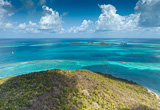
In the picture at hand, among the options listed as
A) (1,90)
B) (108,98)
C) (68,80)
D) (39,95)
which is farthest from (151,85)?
(1,90)

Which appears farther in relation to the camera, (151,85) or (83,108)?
(151,85)

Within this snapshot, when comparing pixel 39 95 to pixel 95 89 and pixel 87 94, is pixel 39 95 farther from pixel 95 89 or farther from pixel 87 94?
pixel 95 89

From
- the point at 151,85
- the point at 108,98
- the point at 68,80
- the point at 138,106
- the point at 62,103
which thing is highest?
the point at 68,80

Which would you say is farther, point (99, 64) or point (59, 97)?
point (99, 64)

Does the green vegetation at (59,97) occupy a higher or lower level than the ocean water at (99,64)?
higher

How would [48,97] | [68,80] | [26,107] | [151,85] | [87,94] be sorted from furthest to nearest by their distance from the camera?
[151,85] → [68,80] → [87,94] → [48,97] → [26,107]

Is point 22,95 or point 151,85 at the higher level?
point 22,95

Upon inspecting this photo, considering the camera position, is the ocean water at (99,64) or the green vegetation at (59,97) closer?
the green vegetation at (59,97)

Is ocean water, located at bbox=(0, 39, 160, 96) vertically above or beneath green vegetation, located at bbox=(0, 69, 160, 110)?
beneath

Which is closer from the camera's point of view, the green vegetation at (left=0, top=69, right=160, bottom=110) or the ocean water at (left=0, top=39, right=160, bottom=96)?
the green vegetation at (left=0, top=69, right=160, bottom=110)

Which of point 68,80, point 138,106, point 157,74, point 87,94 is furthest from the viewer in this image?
point 157,74

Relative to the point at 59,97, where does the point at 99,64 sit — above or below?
below
